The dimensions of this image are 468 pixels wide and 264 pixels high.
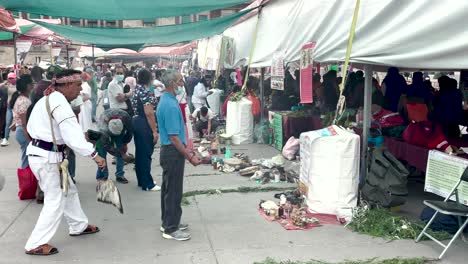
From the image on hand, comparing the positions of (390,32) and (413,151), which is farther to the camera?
(413,151)

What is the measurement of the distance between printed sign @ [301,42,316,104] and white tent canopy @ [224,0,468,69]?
12 cm

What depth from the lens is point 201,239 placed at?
5.02 metres

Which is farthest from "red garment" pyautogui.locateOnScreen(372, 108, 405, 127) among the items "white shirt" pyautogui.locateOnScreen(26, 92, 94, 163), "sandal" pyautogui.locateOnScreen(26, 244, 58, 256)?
"sandal" pyautogui.locateOnScreen(26, 244, 58, 256)

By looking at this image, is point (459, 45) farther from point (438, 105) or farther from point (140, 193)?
point (140, 193)

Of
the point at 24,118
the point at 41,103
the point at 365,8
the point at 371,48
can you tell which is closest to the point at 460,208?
the point at 371,48

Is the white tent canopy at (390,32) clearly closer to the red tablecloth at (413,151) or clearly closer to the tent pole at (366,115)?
the tent pole at (366,115)

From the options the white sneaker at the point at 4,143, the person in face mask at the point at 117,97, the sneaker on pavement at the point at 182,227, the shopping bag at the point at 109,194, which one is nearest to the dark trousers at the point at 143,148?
the person in face mask at the point at 117,97

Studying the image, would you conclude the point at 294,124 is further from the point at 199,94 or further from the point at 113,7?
the point at 199,94

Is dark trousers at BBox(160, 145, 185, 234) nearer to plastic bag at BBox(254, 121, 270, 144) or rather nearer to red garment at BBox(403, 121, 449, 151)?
red garment at BBox(403, 121, 449, 151)

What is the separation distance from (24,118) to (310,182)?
3.95 m

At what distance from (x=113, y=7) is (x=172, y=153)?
3772 mm

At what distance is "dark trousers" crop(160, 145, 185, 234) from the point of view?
4.81m

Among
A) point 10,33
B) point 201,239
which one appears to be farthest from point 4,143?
point 201,239

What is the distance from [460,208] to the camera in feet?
14.6
